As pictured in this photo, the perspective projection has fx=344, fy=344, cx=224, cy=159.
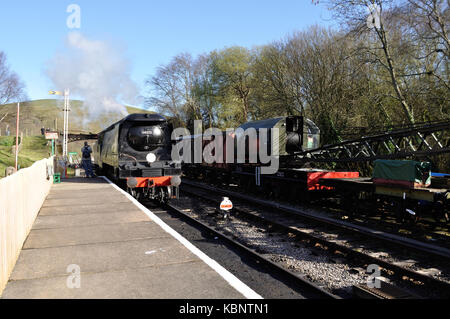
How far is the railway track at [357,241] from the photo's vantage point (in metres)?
5.84

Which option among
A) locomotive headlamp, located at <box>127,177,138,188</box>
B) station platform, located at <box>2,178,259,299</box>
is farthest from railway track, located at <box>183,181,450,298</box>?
locomotive headlamp, located at <box>127,177,138,188</box>

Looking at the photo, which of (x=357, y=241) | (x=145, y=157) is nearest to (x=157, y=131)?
(x=145, y=157)

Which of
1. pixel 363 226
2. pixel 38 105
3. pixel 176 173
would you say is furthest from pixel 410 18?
pixel 38 105

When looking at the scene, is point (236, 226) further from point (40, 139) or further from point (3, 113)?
point (40, 139)

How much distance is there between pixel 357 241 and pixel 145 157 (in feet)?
27.1

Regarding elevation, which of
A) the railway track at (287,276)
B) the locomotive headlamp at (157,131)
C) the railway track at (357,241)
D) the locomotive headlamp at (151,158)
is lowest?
the railway track at (287,276)

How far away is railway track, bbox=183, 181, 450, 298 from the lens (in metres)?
5.84

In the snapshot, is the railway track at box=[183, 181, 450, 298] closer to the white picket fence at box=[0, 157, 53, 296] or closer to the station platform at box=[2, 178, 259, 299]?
the station platform at box=[2, 178, 259, 299]

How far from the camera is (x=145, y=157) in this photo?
13172mm

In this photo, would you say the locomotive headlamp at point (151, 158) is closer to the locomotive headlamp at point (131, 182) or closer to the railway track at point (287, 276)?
the locomotive headlamp at point (131, 182)

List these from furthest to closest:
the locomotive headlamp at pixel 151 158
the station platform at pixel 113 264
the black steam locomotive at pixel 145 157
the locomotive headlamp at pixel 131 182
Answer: the locomotive headlamp at pixel 151 158 < the black steam locomotive at pixel 145 157 < the locomotive headlamp at pixel 131 182 < the station platform at pixel 113 264

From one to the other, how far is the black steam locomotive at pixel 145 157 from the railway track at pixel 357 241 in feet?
10.0

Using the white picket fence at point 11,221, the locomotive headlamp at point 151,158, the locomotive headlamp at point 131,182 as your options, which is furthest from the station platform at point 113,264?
the locomotive headlamp at point 151,158
